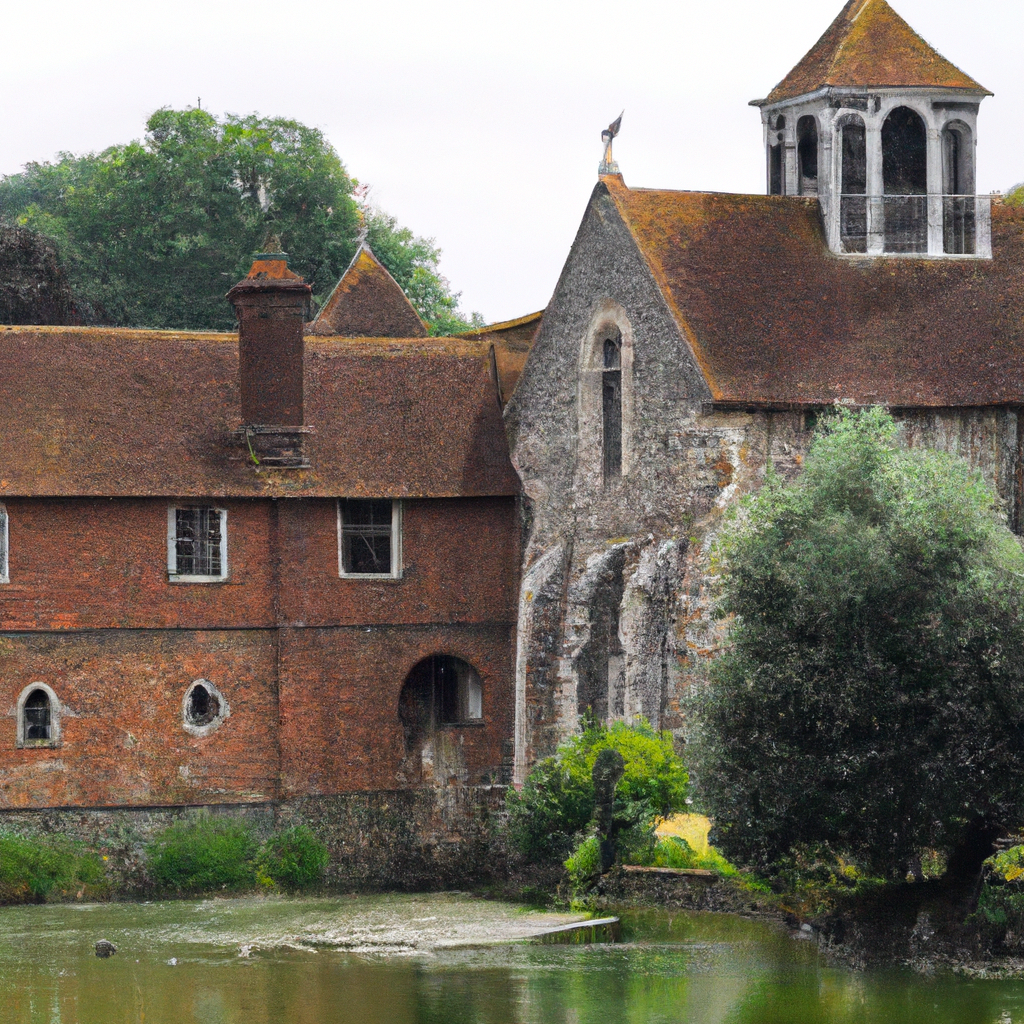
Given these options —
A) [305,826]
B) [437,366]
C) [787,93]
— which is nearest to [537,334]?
[437,366]

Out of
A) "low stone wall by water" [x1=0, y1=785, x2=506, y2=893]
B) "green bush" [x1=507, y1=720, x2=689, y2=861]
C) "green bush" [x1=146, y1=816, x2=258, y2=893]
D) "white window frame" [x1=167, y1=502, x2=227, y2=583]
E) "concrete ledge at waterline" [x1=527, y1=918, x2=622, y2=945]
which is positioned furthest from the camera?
"white window frame" [x1=167, y1=502, x2=227, y2=583]

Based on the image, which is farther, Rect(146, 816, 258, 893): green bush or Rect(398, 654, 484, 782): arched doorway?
Rect(398, 654, 484, 782): arched doorway

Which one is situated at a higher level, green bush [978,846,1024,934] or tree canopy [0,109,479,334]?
tree canopy [0,109,479,334]

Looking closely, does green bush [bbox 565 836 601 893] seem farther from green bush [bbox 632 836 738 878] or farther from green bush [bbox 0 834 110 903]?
green bush [bbox 0 834 110 903]

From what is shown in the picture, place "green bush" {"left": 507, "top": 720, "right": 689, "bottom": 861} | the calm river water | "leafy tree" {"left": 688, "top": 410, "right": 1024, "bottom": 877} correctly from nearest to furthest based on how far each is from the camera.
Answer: the calm river water, "leafy tree" {"left": 688, "top": 410, "right": 1024, "bottom": 877}, "green bush" {"left": 507, "top": 720, "right": 689, "bottom": 861}

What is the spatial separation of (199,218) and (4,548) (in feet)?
78.5

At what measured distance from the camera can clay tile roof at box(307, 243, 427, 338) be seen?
42562 mm

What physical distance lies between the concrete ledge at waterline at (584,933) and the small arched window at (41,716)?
31.0 feet

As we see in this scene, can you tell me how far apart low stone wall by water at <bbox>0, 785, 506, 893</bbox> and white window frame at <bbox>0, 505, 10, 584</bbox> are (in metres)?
3.72

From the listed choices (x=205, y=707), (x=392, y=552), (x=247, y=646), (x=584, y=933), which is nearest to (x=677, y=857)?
(x=584, y=933)

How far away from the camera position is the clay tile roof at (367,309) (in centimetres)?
4256

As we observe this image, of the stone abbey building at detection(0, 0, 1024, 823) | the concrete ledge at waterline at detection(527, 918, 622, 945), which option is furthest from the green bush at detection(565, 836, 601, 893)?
the stone abbey building at detection(0, 0, 1024, 823)

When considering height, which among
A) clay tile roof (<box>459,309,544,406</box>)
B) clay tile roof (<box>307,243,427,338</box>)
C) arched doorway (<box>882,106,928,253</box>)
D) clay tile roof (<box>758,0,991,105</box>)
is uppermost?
clay tile roof (<box>758,0,991,105</box>)

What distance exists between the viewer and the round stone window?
115ft
